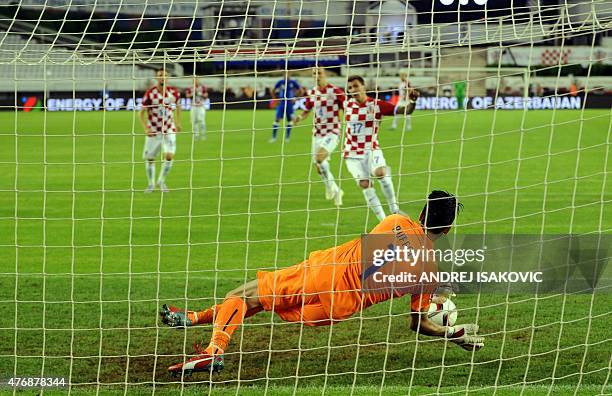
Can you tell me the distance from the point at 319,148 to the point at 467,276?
5.98 meters

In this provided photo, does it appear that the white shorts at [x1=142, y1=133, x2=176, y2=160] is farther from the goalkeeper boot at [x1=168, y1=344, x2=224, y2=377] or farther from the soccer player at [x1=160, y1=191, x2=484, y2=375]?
the goalkeeper boot at [x1=168, y1=344, x2=224, y2=377]

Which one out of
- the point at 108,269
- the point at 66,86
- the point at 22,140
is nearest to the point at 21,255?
the point at 108,269

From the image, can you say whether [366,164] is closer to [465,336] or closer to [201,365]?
[465,336]

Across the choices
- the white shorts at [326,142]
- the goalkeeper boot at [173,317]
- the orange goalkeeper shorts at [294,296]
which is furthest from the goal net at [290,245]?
the white shorts at [326,142]

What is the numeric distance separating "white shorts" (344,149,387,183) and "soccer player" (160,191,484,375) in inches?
223

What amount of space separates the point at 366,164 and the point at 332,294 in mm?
6448

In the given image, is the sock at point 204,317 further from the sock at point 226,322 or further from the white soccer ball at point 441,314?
the white soccer ball at point 441,314

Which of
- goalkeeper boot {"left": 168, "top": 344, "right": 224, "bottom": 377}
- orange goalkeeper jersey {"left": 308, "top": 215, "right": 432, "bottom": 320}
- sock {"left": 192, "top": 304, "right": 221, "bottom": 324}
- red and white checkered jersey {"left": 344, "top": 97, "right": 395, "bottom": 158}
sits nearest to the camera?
goalkeeper boot {"left": 168, "top": 344, "right": 224, "bottom": 377}

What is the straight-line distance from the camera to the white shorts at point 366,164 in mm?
11930

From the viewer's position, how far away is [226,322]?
617 centimetres

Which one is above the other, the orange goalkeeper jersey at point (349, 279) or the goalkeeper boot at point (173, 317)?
the orange goalkeeper jersey at point (349, 279)

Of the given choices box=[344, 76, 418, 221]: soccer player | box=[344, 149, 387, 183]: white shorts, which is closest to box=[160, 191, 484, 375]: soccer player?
box=[344, 76, 418, 221]: soccer player

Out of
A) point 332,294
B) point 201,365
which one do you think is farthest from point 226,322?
point 332,294

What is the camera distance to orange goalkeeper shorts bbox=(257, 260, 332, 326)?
242 inches
